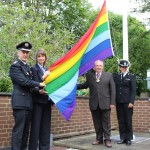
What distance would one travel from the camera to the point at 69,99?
5621mm

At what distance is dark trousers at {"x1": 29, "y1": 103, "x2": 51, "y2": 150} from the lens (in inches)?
208

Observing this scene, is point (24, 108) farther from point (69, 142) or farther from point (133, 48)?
point (133, 48)

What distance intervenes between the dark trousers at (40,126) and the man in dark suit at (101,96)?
1.41 metres

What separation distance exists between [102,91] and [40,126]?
5.50 feet

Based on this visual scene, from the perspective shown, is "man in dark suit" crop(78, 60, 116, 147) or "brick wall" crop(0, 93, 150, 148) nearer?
"brick wall" crop(0, 93, 150, 148)

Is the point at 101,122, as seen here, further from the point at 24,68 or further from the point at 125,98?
the point at 24,68

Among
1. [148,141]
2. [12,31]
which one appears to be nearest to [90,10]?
[12,31]

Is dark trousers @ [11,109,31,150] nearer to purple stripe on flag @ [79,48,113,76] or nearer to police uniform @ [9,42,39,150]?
police uniform @ [9,42,39,150]

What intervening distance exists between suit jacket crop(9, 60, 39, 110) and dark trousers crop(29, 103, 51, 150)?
32 centimetres

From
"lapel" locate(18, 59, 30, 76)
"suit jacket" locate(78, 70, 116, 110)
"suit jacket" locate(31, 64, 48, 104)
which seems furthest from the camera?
"suit jacket" locate(78, 70, 116, 110)

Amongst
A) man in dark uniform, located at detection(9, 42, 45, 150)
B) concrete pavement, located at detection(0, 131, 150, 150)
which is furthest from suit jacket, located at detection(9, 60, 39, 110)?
concrete pavement, located at detection(0, 131, 150, 150)

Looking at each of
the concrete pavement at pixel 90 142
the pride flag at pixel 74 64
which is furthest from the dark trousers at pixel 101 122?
the pride flag at pixel 74 64

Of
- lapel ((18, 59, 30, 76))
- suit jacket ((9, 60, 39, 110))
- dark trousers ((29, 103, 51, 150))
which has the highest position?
lapel ((18, 59, 30, 76))

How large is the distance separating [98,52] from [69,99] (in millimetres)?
1221
